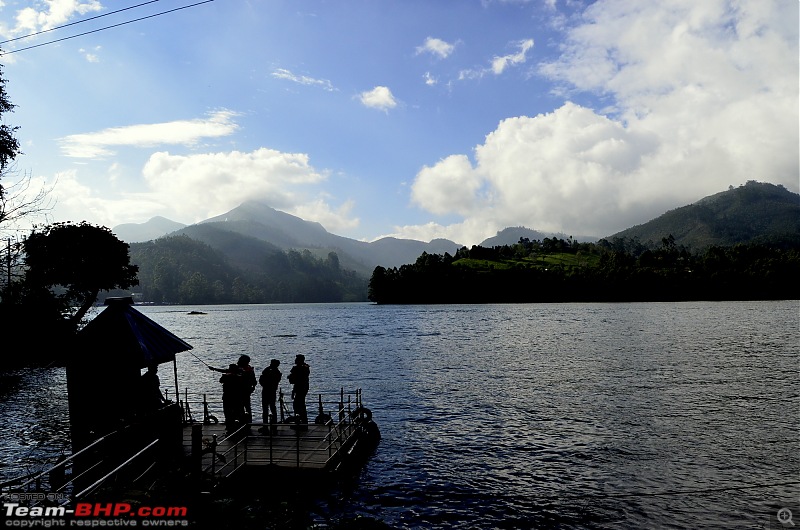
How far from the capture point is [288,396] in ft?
136

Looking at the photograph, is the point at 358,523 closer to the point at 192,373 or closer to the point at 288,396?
the point at 288,396

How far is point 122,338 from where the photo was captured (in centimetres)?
1627

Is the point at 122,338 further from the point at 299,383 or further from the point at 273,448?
the point at 299,383

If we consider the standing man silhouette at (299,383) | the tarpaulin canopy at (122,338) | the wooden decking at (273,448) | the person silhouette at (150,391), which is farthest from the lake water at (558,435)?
the tarpaulin canopy at (122,338)

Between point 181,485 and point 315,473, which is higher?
point 181,485

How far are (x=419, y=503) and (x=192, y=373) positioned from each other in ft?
146

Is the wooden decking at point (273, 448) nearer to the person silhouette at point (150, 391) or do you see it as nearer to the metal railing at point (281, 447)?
the metal railing at point (281, 447)

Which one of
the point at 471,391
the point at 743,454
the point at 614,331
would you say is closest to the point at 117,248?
the point at 471,391

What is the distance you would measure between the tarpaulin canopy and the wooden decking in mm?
2814

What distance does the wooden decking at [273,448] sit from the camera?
1801cm

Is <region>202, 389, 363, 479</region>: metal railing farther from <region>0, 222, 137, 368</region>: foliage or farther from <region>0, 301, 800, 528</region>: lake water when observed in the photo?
<region>0, 222, 137, 368</region>: foliage

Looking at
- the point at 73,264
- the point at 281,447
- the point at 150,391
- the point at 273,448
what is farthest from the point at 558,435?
the point at 73,264

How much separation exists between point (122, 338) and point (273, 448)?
725cm

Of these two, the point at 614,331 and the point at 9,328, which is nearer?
the point at 9,328
